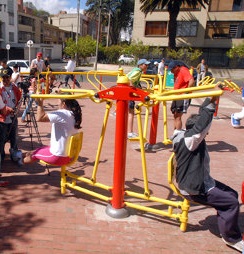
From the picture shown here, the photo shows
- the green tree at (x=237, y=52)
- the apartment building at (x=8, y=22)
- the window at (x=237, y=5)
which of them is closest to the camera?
the green tree at (x=237, y=52)

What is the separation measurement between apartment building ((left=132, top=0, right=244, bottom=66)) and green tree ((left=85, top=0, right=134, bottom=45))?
1933cm

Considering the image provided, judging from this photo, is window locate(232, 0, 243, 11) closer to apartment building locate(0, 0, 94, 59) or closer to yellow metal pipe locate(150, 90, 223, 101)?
apartment building locate(0, 0, 94, 59)

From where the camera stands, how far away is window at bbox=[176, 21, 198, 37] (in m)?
32.7

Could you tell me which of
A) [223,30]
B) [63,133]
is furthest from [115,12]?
[63,133]

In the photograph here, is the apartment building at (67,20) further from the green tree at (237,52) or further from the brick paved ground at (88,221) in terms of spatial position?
the brick paved ground at (88,221)

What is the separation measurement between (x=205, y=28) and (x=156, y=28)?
5327 mm

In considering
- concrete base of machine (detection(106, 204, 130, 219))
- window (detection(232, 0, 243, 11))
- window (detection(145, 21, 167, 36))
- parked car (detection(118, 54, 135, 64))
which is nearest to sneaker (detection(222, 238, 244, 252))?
concrete base of machine (detection(106, 204, 130, 219))

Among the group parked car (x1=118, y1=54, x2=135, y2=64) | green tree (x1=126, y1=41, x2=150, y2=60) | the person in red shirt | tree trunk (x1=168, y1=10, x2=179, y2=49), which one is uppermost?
tree trunk (x1=168, y1=10, x2=179, y2=49)

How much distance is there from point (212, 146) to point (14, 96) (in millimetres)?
4026

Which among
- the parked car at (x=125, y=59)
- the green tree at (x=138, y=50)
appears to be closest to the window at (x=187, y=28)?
the green tree at (x=138, y=50)

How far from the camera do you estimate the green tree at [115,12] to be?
5116 centimetres

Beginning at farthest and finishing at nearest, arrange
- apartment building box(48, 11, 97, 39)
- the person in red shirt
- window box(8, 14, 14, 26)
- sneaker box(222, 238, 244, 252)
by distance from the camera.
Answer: apartment building box(48, 11, 97, 39), window box(8, 14, 14, 26), the person in red shirt, sneaker box(222, 238, 244, 252)

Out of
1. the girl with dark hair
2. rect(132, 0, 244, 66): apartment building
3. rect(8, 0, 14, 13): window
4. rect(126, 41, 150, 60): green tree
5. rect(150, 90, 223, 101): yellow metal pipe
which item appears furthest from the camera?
rect(8, 0, 14, 13): window

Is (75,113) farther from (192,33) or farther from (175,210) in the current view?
(192,33)
